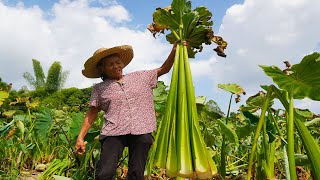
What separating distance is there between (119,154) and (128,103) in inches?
15.4

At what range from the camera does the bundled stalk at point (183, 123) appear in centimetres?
222

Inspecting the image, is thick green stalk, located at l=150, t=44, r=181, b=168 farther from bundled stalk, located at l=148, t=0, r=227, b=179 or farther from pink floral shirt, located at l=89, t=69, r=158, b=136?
pink floral shirt, located at l=89, t=69, r=158, b=136

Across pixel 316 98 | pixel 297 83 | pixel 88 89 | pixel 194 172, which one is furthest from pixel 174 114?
pixel 88 89

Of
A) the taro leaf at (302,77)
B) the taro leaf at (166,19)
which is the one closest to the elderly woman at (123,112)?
the taro leaf at (166,19)

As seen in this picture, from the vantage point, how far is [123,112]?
3.30 metres

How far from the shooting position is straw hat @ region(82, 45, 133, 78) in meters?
3.44

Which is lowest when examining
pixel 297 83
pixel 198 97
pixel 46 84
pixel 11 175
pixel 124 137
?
pixel 11 175

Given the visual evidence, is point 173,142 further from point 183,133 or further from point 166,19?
point 166,19

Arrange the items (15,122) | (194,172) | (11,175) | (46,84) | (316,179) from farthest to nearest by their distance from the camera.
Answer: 1. (46,84)
2. (15,122)
3. (11,175)
4. (194,172)
5. (316,179)

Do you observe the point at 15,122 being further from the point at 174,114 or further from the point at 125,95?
the point at 174,114

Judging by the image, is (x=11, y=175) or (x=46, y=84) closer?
(x=11, y=175)

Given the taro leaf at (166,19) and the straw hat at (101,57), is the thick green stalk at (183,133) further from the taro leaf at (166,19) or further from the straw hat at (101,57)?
the straw hat at (101,57)

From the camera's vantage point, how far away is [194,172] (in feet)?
7.34

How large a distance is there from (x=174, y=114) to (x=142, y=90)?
106 cm
